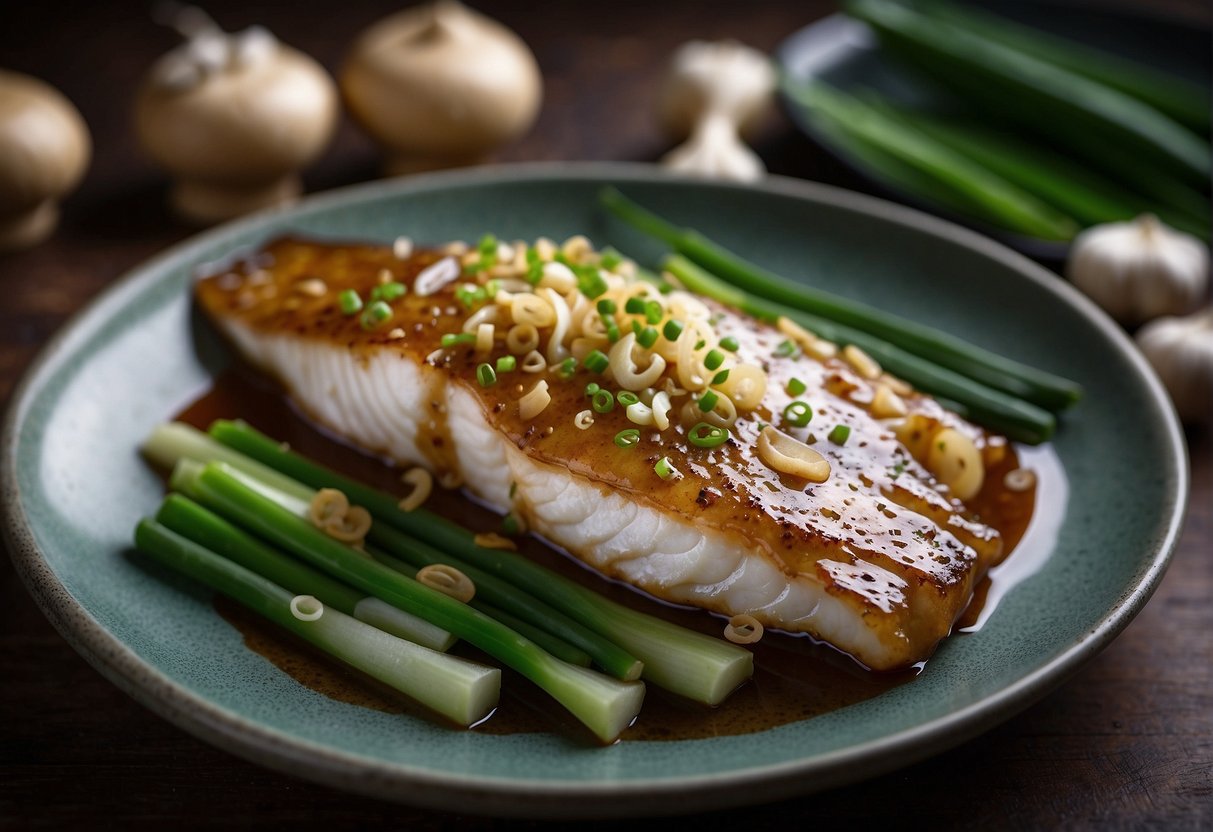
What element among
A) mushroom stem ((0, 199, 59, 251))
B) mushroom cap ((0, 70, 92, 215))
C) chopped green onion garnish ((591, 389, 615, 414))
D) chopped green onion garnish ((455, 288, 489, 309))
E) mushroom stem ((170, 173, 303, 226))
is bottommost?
mushroom stem ((0, 199, 59, 251))

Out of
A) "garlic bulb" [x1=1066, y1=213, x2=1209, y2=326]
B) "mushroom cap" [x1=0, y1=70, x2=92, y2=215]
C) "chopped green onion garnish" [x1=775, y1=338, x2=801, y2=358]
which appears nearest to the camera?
"chopped green onion garnish" [x1=775, y1=338, x2=801, y2=358]

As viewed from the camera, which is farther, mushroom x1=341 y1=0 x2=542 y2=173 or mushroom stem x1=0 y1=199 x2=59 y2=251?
mushroom x1=341 y1=0 x2=542 y2=173

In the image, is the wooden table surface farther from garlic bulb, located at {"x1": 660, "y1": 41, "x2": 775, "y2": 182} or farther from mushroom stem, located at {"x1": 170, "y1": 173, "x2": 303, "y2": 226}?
garlic bulb, located at {"x1": 660, "y1": 41, "x2": 775, "y2": 182}

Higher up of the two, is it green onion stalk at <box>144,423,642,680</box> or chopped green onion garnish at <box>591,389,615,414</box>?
chopped green onion garnish at <box>591,389,615,414</box>

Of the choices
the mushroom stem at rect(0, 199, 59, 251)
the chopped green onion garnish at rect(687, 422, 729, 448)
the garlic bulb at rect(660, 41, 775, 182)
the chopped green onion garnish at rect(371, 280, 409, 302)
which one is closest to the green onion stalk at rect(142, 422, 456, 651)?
the chopped green onion garnish at rect(371, 280, 409, 302)

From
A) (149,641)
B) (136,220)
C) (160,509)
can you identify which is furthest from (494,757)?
(136,220)

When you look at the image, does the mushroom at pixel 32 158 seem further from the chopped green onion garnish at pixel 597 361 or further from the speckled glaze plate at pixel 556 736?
the chopped green onion garnish at pixel 597 361

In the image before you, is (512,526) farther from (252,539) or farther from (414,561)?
(252,539)
